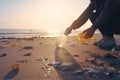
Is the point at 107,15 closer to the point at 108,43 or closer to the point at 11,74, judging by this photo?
the point at 108,43

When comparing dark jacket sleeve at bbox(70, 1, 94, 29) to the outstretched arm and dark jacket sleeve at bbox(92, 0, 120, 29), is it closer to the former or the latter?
the outstretched arm

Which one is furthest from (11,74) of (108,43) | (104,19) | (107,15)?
(108,43)

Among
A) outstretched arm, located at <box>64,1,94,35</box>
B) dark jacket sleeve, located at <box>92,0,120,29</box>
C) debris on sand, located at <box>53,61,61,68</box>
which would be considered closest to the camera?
debris on sand, located at <box>53,61,61,68</box>

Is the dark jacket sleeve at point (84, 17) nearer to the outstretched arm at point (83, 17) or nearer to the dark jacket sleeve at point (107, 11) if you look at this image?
the outstretched arm at point (83, 17)

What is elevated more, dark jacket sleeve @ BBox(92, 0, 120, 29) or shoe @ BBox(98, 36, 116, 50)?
dark jacket sleeve @ BBox(92, 0, 120, 29)

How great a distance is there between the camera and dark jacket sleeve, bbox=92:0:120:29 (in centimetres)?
569

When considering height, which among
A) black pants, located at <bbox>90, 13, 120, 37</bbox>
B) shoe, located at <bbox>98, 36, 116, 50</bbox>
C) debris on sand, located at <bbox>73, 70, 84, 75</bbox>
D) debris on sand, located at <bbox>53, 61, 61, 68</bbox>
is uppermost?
black pants, located at <bbox>90, 13, 120, 37</bbox>

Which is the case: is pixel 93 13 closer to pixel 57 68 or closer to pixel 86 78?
pixel 57 68

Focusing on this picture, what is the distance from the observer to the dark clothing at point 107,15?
5.73m

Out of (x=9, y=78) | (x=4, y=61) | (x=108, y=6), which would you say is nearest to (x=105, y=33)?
(x=108, y=6)

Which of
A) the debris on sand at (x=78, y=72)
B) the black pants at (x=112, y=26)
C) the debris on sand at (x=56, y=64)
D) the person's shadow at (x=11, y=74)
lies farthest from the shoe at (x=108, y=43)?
the person's shadow at (x=11, y=74)

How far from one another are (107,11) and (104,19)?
18 cm

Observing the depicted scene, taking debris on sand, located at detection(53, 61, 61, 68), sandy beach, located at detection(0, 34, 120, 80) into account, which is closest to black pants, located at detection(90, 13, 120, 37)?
sandy beach, located at detection(0, 34, 120, 80)

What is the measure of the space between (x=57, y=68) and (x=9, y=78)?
3.22 ft
